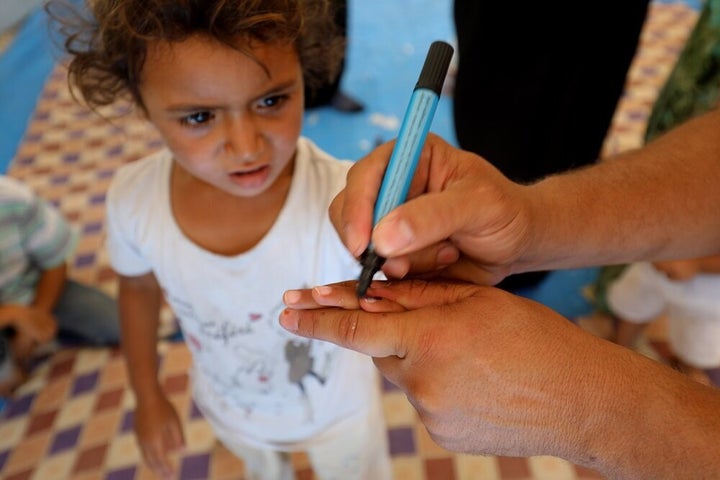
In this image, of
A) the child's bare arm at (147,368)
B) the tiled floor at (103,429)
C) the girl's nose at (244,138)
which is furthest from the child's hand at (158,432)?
the girl's nose at (244,138)

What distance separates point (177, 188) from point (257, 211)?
100mm

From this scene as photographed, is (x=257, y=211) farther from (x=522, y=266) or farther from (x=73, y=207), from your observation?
(x=73, y=207)

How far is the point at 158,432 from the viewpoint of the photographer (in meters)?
0.75

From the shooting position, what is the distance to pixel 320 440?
0.72 metres

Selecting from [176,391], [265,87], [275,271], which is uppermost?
[265,87]

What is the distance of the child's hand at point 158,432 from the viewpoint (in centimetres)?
75

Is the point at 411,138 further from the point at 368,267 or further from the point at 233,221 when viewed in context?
the point at 233,221

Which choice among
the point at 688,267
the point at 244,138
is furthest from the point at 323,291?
the point at 688,267

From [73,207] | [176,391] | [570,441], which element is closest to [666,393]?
[570,441]

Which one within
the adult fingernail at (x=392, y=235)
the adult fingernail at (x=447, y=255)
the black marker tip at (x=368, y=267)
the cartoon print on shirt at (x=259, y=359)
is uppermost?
the adult fingernail at (x=392, y=235)

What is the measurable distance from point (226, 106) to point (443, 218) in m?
0.25

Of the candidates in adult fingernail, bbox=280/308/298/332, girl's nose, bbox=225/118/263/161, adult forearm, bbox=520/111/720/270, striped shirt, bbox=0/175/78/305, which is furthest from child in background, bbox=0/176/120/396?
adult forearm, bbox=520/111/720/270

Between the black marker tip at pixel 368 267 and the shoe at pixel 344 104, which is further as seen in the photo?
the shoe at pixel 344 104

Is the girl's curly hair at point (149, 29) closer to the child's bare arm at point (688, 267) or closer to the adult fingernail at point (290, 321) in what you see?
the adult fingernail at point (290, 321)
